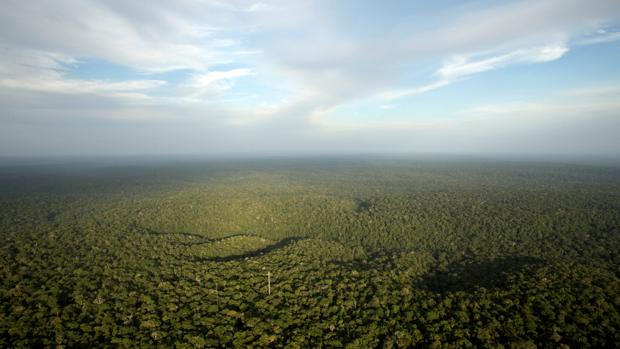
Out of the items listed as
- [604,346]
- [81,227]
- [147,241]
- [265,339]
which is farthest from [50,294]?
[604,346]

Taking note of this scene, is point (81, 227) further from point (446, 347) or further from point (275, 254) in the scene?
point (446, 347)

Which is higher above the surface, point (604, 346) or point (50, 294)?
point (50, 294)

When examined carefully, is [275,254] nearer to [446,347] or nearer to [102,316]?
[102,316]

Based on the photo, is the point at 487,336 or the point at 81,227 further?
the point at 81,227

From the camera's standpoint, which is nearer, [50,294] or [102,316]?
[102,316]

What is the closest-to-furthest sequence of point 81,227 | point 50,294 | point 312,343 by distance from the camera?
1. point 312,343
2. point 50,294
3. point 81,227

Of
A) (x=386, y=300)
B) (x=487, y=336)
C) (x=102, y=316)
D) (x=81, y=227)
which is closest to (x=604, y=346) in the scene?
(x=487, y=336)

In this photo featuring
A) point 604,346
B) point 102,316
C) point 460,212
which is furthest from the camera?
point 460,212
